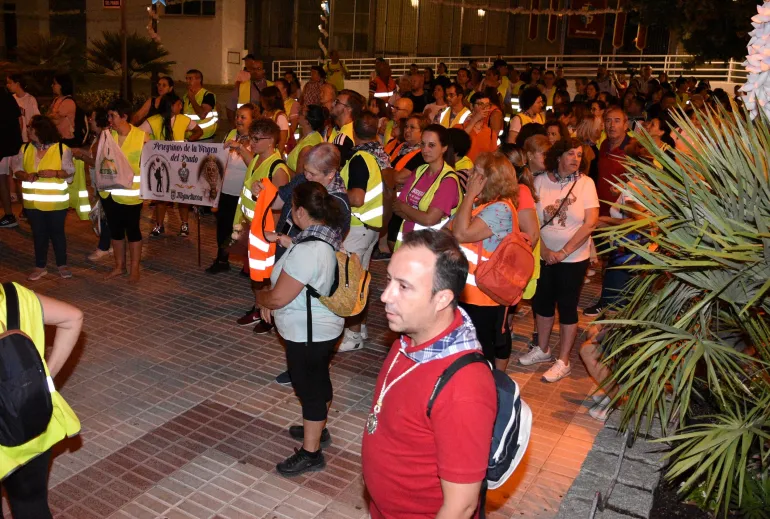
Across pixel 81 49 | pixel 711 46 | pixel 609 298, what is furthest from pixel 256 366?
pixel 81 49

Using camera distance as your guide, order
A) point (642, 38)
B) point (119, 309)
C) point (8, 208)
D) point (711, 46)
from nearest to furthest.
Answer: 1. point (119, 309)
2. point (8, 208)
3. point (711, 46)
4. point (642, 38)

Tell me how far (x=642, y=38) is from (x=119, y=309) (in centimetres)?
2367

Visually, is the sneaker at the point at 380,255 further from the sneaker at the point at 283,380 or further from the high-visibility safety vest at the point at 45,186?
the sneaker at the point at 283,380

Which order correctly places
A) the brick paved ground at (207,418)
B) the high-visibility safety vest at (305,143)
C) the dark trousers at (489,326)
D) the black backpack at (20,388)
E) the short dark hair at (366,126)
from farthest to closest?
the high-visibility safety vest at (305,143) → the short dark hair at (366,126) → the dark trousers at (489,326) → the brick paved ground at (207,418) → the black backpack at (20,388)

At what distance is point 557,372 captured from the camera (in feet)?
23.1

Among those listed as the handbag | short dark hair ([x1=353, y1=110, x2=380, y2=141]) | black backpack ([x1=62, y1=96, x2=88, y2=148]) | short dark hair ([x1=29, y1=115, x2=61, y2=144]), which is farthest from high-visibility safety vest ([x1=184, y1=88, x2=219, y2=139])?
short dark hair ([x1=353, y1=110, x2=380, y2=141])

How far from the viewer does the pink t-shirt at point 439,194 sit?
21.0 ft

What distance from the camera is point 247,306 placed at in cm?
869

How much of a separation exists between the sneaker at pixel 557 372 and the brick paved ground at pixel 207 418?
2.7 inches

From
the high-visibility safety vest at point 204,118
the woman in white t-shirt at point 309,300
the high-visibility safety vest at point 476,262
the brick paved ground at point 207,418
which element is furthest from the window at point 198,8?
the woman in white t-shirt at point 309,300

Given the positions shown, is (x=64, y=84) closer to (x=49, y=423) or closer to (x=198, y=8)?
(x=49, y=423)

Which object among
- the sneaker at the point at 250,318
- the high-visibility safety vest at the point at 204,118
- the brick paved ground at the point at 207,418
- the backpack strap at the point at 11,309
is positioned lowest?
the brick paved ground at the point at 207,418

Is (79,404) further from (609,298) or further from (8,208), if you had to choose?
(8,208)

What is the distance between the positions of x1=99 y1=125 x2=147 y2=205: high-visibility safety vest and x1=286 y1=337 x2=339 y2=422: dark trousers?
4634 mm
